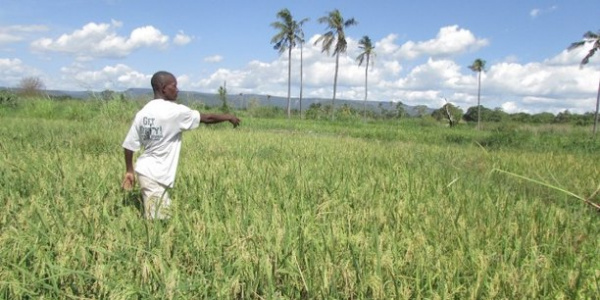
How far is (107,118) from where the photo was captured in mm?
13539

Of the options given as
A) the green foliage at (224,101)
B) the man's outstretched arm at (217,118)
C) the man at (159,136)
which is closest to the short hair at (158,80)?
the man at (159,136)

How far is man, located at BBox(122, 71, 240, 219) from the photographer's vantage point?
10.0 ft

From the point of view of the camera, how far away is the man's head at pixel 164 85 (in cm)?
314

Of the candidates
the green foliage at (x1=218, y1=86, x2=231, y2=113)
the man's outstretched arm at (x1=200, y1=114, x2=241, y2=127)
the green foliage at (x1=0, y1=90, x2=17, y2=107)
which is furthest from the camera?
the green foliage at (x1=218, y1=86, x2=231, y2=113)

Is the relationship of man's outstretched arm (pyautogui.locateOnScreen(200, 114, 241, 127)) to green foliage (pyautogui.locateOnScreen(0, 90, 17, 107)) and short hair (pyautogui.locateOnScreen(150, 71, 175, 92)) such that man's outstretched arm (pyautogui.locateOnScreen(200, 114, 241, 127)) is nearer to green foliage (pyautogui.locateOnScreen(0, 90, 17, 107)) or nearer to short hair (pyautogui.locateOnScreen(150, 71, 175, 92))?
short hair (pyautogui.locateOnScreen(150, 71, 175, 92))

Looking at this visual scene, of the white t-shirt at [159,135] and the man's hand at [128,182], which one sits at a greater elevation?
the white t-shirt at [159,135]

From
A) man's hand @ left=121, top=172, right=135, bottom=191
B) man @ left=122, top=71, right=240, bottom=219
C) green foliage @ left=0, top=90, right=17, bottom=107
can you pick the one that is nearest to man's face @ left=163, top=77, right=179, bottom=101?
man @ left=122, top=71, right=240, bottom=219

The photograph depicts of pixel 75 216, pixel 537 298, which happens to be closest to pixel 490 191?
pixel 537 298

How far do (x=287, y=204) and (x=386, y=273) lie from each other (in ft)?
3.92

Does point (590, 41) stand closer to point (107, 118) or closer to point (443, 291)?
point (107, 118)

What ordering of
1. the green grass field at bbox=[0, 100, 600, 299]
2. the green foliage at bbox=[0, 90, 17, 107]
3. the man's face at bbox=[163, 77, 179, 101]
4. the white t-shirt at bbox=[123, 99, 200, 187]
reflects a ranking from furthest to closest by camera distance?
the green foliage at bbox=[0, 90, 17, 107], the man's face at bbox=[163, 77, 179, 101], the white t-shirt at bbox=[123, 99, 200, 187], the green grass field at bbox=[0, 100, 600, 299]

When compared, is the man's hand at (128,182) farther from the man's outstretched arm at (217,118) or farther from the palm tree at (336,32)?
the palm tree at (336,32)

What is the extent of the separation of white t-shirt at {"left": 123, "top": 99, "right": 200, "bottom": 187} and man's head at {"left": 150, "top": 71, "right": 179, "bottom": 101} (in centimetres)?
6

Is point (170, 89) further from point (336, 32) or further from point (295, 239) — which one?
point (336, 32)
